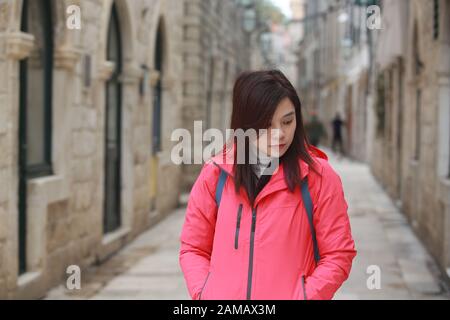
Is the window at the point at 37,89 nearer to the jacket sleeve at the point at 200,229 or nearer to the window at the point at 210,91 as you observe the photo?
the jacket sleeve at the point at 200,229

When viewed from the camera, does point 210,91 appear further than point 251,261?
Yes

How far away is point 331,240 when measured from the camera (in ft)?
8.34

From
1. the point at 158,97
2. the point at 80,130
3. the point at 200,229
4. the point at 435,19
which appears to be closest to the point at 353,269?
the point at 435,19

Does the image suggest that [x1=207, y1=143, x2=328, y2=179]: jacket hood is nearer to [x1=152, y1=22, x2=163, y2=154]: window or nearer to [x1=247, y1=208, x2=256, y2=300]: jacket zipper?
[x1=247, y1=208, x2=256, y2=300]: jacket zipper

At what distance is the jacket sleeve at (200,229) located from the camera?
262 cm

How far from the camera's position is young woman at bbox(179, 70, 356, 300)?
2479 millimetres

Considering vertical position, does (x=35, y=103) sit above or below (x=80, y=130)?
above

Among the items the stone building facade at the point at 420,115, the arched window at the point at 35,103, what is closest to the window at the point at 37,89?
the arched window at the point at 35,103

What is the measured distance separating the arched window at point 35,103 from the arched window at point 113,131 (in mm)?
2034

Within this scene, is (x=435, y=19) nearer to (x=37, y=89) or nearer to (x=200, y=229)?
(x=37, y=89)

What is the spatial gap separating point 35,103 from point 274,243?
4.68 meters

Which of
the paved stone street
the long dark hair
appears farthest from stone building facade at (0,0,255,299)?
the long dark hair
